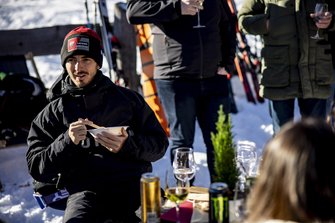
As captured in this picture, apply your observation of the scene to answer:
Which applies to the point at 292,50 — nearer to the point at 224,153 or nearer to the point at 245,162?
the point at 245,162

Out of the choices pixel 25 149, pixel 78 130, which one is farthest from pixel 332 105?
pixel 25 149

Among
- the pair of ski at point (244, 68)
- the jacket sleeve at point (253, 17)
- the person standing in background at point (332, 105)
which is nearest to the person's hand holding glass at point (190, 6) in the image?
the jacket sleeve at point (253, 17)

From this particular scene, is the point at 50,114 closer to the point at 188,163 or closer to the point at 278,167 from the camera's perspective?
the point at 188,163

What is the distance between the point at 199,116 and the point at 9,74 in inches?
97.9

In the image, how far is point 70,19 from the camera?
37.5 feet

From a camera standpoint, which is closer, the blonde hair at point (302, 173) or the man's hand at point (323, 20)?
the blonde hair at point (302, 173)

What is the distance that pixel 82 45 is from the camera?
3.41 metres

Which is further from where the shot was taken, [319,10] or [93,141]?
[319,10]

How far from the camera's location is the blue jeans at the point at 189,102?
4152mm

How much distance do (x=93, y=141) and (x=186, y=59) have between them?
117cm

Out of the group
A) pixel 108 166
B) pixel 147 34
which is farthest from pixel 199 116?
pixel 147 34

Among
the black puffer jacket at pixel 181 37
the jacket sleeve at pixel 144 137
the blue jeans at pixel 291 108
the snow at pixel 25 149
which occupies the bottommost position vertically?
the snow at pixel 25 149

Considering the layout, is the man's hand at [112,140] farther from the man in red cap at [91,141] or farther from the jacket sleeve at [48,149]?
the jacket sleeve at [48,149]

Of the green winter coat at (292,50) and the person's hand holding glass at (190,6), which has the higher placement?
Answer: the person's hand holding glass at (190,6)
